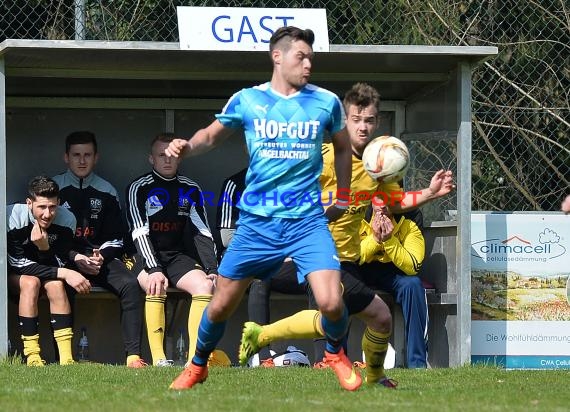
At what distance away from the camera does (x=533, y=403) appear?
6.06 meters

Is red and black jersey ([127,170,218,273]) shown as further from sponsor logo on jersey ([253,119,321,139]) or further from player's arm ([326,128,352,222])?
sponsor logo on jersey ([253,119,321,139])

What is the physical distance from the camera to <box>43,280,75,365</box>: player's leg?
358 inches

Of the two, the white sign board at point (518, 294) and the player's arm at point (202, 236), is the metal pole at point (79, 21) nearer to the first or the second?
the player's arm at point (202, 236)

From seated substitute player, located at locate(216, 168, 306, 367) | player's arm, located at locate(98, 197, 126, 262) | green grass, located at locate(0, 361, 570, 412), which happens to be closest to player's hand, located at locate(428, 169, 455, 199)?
green grass, located at locate(0, 361, 570, 412)

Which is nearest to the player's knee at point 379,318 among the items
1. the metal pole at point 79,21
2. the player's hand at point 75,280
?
the player's hand at point 75,280

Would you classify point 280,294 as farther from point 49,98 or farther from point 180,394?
point 180,394

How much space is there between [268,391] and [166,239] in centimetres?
335

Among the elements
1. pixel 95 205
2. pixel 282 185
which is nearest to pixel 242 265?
pixel 282 185

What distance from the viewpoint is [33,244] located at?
9242 mm

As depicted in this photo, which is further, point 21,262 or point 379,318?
point 21,262

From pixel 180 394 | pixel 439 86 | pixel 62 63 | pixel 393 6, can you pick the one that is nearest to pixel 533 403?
pixel 180 394

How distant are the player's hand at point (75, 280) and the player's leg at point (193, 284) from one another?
27.9 inches

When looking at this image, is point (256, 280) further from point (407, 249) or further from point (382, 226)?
point (382, 226)

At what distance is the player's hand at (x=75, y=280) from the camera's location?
9102 mm
